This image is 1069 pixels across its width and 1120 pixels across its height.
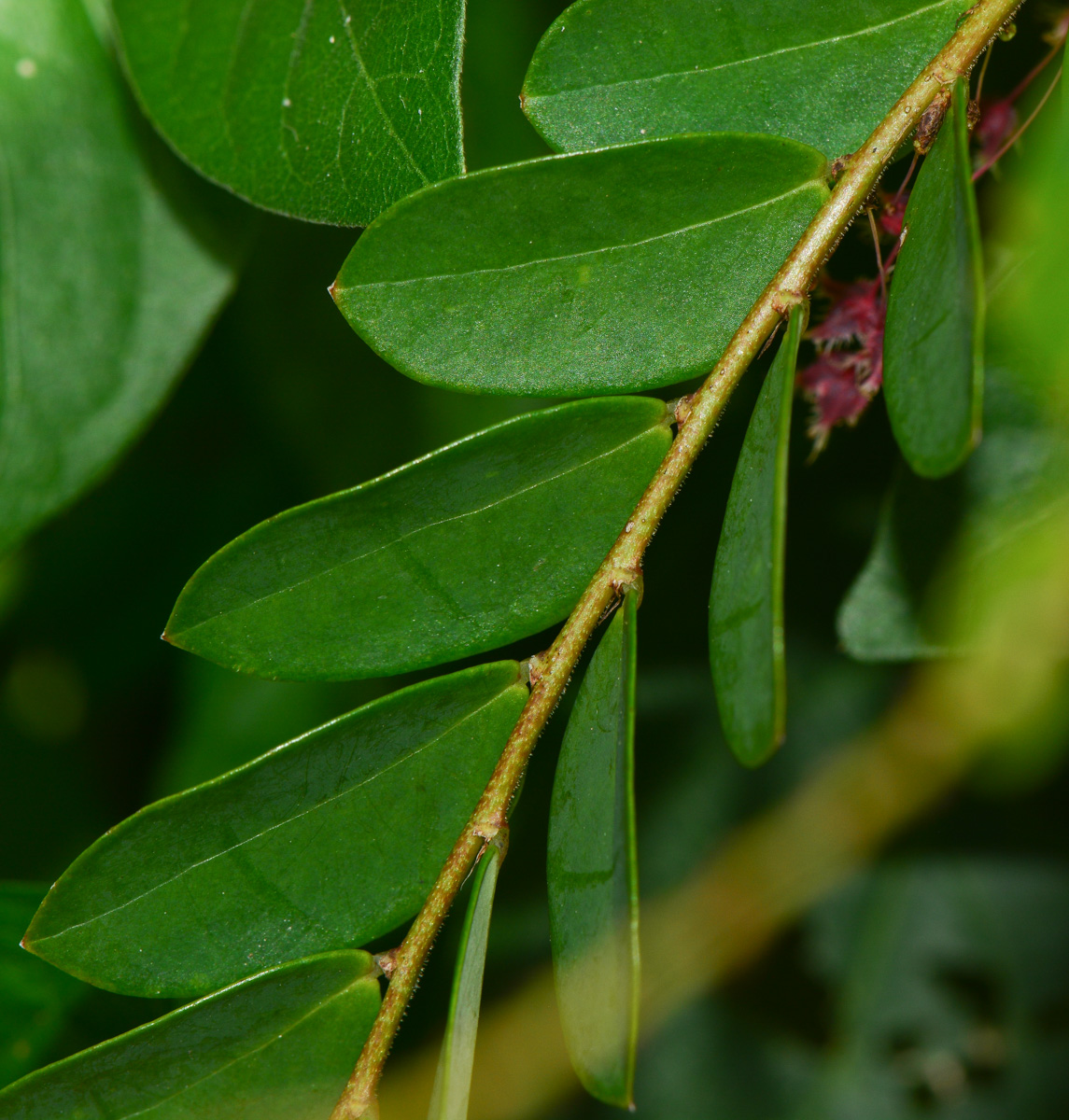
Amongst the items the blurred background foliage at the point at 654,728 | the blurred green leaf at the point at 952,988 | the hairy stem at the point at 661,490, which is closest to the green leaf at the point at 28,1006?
the blurred background foliage at the point at 654,728

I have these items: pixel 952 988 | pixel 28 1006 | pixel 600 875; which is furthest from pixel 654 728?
pixel 600 875

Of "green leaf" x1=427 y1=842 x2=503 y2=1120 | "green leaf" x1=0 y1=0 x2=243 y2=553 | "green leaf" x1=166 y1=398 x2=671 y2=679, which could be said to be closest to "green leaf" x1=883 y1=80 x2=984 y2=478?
"green leaf" x1=166 y1=398 x2=671 y2=679

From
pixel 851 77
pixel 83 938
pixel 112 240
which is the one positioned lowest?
pixel 83 938

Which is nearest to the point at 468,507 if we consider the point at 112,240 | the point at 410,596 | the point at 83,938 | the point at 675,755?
the point at 410,596

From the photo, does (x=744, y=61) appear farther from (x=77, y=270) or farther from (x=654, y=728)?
(x=654, y=728)

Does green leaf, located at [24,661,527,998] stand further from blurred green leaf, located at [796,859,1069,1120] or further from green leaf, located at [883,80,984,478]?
blurred green leaf, located at [796,859,1069,1120]

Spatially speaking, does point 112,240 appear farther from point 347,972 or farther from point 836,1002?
point 836,1002
